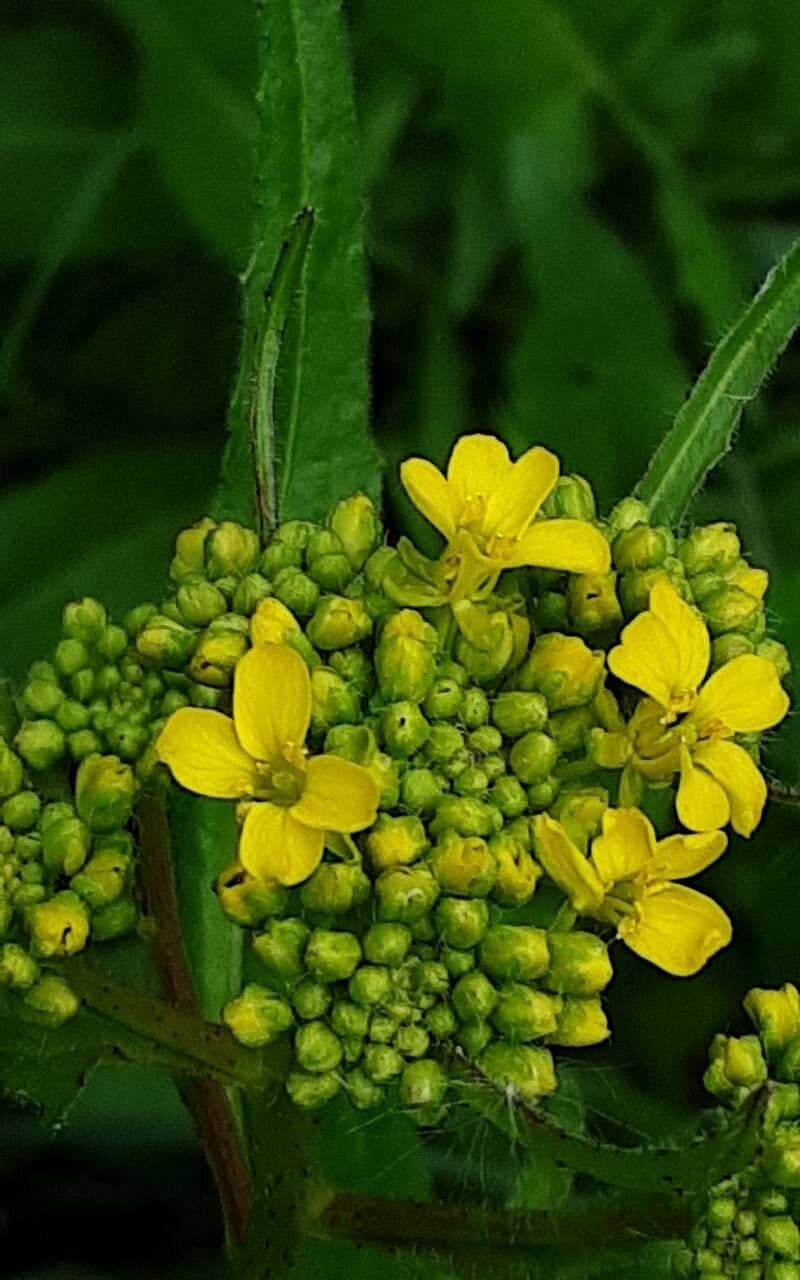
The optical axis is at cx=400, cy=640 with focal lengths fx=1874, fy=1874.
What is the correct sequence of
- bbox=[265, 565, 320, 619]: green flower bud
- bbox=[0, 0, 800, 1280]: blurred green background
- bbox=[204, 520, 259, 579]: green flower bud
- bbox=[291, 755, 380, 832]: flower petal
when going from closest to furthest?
1. bbox=[291, 755, 380, 832]: flower petal
2. bbox=[265, 565, 320, 619]: green flower bud
3. bbox=[204, 520, 259, 579]: green flower bud
4. bbox=[0, 0, 800, 1280]: blurred green background

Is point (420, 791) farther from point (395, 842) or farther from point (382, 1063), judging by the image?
point (382, 1063)

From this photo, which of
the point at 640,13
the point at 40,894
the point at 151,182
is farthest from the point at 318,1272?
the point at 640,13

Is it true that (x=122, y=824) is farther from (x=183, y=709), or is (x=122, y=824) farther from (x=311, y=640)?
(x=311, y=640)

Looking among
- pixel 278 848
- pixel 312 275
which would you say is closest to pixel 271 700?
pixel 278 848

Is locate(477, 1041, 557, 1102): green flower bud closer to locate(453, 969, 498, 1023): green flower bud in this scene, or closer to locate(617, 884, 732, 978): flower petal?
locate(453, 969, 498, 1023): green flower bud

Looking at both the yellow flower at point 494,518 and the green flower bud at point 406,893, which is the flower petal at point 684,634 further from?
the green flower bud at point 406,893

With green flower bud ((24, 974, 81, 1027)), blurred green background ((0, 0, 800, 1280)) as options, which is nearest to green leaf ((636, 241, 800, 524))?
green flower bud ((24, 974, 81, 1027))

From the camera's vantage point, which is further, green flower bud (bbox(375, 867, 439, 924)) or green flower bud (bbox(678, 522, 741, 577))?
green flower bud (bbox(678, 522, 741, 577))
